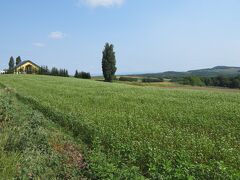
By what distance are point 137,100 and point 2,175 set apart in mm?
16359

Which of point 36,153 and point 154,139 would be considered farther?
point 154,139

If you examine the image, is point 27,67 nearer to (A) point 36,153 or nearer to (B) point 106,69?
(B) point 106,69

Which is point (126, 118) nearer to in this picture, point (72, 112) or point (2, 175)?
point (72, 112)

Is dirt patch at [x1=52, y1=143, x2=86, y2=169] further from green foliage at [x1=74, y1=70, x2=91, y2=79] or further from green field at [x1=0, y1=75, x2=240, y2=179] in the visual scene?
green foliage at [x1=74, y1=70, x2=91, y2=79]

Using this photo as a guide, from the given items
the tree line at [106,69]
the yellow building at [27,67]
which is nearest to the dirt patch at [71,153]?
the tree line at [106,69]

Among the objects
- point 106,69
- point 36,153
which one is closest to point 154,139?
point 36,153

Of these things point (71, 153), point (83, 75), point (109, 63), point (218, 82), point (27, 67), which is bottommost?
point (71, 153)

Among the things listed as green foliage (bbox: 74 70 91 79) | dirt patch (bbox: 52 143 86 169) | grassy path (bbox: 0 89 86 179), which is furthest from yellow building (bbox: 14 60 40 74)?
dirt patch (bbox: 52 143 86 169)

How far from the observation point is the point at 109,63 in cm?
8762

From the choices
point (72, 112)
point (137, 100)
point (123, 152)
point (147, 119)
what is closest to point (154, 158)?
point (123, 152)

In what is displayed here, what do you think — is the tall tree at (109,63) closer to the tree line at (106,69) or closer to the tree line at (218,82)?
the tree line at (106,69)

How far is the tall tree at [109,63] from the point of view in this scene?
8649 centimetres

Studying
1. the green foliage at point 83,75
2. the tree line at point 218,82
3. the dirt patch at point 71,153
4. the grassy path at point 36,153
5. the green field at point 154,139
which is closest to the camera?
the green field at point 154,139

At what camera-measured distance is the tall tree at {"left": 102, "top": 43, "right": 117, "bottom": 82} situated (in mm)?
86494
